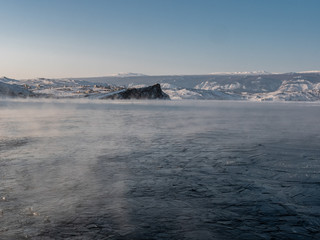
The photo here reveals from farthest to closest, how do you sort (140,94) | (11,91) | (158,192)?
1. (140,94)
2. (11,91)
3. (158,192)

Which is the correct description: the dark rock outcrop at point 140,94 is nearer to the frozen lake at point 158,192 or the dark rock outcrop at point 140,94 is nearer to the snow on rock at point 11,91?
the snow on rock at point 11,91

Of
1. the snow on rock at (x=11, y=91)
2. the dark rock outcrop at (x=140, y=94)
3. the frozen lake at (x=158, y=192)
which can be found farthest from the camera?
the dark rock outcrop at (x=140, y=94)

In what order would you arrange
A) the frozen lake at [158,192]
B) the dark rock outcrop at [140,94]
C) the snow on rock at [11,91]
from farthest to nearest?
the dark rock outcrop at [140,94]
the snow on rock at [11,91]
the frozen lake at [158,192]

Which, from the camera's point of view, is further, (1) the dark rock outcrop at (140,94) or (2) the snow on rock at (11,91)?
(1) the dark rock outcrop at (140,94)

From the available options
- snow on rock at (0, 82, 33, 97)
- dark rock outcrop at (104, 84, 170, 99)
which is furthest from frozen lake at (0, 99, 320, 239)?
snow on rock at (0, 82, 33, 97)

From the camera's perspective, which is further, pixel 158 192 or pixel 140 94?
pixel 140 94

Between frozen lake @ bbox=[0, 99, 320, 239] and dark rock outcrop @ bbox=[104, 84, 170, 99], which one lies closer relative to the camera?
frozen lake @ bbox=[0, 99, 320, 239]

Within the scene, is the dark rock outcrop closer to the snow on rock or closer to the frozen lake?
the snow on rock

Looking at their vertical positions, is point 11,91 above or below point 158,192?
below

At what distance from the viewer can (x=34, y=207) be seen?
5.66 meters

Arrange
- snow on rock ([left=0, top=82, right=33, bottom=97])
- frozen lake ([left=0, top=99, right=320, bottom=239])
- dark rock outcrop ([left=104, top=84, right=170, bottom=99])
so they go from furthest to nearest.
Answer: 1. dark rock outcrop ([left=104, top=84, right=170, bottom=99])
2. snow on rock ([left=0, top=82, right=33, bottom=97])
3. frozen lake ([left=0, top=99, right=320, bottom=239])

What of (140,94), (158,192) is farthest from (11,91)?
(158,192)

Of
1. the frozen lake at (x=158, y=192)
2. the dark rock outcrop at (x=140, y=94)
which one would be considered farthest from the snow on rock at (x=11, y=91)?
the frozen lake at (x=158, y=192)

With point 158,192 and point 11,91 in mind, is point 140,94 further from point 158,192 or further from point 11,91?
point 158,192
